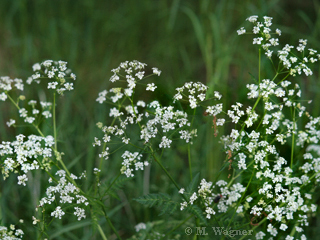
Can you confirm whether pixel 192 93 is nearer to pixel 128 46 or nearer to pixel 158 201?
pixel 158 201

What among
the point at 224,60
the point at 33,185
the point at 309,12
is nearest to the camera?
the point at 33,185

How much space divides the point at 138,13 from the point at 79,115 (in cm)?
206

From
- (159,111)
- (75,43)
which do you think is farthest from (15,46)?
(159,111)

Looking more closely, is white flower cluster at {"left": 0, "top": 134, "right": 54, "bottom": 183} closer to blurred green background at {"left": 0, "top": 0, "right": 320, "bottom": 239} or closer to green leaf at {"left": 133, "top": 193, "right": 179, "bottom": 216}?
green leaf at {"left": 133, "top": 193, "right": 179, "bottom": 216}

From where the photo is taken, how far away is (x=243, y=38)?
4.69 metres

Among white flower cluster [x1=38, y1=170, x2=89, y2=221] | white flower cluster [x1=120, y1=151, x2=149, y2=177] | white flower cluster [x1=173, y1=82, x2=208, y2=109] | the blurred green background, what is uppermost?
the blurred green background

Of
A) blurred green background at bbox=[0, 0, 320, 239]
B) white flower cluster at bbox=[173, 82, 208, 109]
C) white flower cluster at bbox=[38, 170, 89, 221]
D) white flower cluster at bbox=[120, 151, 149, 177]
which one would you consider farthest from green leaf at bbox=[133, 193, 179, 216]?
blurred green background at bbox=[0, 0, 320, 239]

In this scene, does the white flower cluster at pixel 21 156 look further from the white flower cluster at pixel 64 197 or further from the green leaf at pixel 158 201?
the green leaf at pixel 158 201

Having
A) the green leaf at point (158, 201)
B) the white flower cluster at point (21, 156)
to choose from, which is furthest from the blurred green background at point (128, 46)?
→ the white flower cluster at point (21, 156)

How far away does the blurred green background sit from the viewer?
4.00 m

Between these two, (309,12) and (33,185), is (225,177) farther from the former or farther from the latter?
(309,12)

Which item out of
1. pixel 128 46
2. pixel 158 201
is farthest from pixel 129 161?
pixel 128 46

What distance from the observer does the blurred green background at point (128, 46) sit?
13.1 feet

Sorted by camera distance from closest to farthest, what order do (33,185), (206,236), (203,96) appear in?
(203,96)
(206,236)
(33,185)
